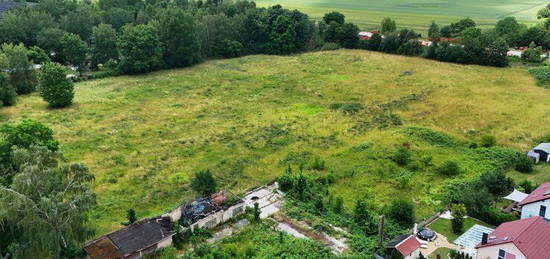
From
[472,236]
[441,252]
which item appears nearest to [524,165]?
[472,236]

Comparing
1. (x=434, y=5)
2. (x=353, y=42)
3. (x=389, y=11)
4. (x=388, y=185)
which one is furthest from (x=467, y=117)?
(x=434, y=5)

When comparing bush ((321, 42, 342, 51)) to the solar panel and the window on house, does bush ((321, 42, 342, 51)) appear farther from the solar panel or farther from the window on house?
the window on house

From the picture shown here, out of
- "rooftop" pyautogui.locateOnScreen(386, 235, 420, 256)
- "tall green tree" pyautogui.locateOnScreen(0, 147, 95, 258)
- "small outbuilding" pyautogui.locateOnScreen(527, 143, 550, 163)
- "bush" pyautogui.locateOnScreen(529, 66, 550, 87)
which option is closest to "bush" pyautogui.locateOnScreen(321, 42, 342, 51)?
"bush" pyautogui.locateOnScreen(529, 66, 550, 87)

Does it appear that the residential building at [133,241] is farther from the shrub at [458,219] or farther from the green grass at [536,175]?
the green grass at [536,175]

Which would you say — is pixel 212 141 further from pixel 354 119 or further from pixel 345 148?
pixel 354 119

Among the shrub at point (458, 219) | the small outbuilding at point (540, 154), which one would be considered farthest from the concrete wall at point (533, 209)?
the small outbuilding at point (540, 154)

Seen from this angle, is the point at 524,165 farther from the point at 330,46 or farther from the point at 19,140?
the point at 330,46
